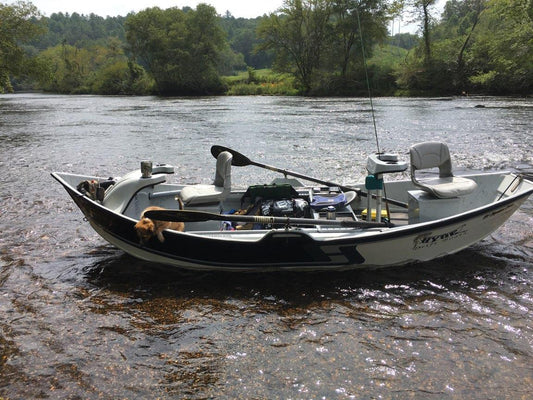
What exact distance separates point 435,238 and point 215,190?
10.2 feet

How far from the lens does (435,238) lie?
6.21m

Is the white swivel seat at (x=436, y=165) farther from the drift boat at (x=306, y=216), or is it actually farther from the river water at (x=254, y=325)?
the river water at (x=254, y=325)

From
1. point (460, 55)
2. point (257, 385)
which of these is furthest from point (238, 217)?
point (460, 55)

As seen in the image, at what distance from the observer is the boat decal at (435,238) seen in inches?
240

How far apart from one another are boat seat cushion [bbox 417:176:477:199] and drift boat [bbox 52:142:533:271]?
0.02 metres

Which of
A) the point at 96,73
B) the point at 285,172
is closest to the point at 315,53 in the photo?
the point at 96,73

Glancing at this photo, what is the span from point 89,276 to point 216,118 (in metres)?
22.4

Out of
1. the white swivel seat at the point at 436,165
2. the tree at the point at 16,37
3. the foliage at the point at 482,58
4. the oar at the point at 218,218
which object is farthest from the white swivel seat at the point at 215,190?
the tree at the point at 16,37

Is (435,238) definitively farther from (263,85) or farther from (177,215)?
(263,85)

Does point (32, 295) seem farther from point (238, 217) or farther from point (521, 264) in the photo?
point (521, 264)

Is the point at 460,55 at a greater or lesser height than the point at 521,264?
greater

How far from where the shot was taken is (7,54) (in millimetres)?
39969

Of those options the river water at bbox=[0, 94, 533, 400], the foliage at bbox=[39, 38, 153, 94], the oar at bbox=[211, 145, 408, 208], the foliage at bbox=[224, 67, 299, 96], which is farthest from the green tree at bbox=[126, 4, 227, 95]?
the river water at bbox=[0, 94, 533, 400]

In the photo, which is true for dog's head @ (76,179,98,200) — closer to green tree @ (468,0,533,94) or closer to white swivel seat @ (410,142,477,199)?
white swivel seat @ (410,142,477,199)
